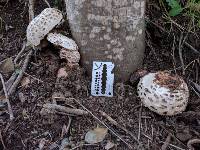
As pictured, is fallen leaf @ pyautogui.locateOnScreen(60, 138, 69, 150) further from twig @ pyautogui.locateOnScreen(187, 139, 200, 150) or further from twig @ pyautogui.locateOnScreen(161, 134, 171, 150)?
twig @ pyautogui.locateOnScreen(187, 139, 200, 150)

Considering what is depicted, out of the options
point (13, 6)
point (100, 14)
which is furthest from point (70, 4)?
point (13, 6)

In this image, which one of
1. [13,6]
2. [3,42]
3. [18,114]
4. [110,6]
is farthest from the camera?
[13,6]

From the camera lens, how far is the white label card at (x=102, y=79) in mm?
2633

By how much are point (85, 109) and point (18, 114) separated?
443 mm

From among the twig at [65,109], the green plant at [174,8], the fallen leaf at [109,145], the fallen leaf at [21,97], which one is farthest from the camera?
the green plant at [174,8]

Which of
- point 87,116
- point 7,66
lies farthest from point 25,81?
point 87,116

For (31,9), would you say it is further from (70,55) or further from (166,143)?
(166,143)

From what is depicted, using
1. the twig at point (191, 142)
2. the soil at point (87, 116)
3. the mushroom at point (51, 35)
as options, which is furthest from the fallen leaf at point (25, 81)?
the twig at point (191, 142)

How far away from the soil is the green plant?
0.20 meters

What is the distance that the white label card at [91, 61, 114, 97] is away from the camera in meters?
2.63

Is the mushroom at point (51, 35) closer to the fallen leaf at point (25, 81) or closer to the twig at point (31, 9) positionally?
Answer: the fallen leaf at point (25, 81)

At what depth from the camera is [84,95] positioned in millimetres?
2623

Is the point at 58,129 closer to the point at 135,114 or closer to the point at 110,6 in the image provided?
the point at 135,114

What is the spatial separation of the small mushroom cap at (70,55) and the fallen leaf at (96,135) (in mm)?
513
